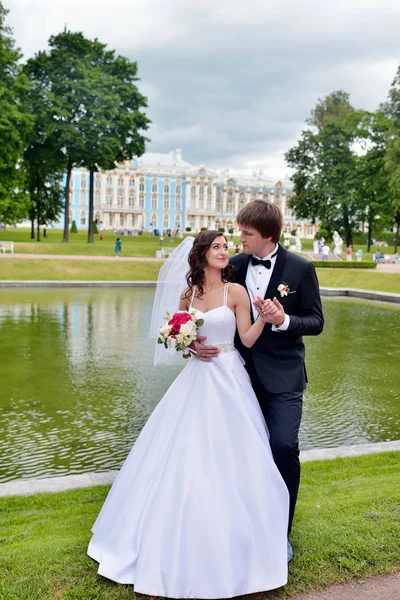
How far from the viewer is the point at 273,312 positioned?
309cm

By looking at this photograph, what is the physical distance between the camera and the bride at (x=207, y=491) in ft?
9.09

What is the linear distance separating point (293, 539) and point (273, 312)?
1.23m

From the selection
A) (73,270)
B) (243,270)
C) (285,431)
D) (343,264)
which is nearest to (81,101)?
(73,270)

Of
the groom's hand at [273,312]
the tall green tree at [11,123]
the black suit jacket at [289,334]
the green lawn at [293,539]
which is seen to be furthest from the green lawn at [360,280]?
the groom's hand at [273,312]

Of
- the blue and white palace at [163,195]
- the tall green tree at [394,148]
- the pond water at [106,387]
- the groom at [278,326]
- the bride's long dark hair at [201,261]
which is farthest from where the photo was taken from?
the blue and white palace at [163,195]

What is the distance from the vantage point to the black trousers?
3.16 m

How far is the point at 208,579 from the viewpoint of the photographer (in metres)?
2.74

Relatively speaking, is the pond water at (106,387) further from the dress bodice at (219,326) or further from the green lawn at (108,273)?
the green lawn at (108,273)

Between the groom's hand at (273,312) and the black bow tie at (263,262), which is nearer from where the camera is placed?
the groom's hand at (273,312)

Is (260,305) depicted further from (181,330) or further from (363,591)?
(363,591)

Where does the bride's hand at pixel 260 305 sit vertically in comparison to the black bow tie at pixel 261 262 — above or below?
below

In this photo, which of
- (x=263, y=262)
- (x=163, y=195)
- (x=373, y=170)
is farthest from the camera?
(x=163, y=195)

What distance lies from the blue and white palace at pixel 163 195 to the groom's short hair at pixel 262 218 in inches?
3564

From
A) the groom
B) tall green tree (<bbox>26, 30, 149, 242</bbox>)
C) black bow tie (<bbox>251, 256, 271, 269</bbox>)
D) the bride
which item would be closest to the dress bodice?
the bride
